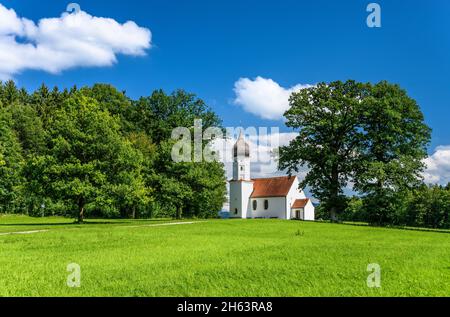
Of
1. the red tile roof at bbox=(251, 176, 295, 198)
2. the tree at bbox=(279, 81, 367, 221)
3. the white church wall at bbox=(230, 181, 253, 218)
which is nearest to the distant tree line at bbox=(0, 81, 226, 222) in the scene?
the white church wall at bbox=(230, 181, 253, 218)

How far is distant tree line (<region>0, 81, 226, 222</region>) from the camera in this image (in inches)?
1416

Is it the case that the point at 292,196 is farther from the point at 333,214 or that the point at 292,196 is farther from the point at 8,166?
the point at 8,166

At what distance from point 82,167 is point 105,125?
Result: 4627 millimetres

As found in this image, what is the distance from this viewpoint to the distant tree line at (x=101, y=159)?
36.0 m

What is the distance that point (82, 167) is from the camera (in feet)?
116

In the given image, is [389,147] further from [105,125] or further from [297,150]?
[105,125]

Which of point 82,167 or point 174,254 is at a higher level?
point 82,167

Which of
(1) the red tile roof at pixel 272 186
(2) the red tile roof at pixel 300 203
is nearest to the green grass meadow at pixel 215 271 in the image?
(2) the red tile roof at pixel 300 203

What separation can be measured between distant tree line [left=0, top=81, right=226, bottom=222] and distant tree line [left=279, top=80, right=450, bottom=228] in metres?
11.9

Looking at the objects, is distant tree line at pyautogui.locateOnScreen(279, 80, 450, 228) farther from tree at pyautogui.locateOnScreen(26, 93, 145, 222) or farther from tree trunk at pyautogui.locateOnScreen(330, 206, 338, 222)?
tree at pyautogui.locateOnScreen(26, 93, 145, 222)

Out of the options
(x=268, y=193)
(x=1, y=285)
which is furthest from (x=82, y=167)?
(x=268, y=193)

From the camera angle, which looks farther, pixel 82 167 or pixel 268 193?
pixel 268 193

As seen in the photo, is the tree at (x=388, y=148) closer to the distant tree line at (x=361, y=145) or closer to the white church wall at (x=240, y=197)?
the distant tree line at (x=361, y=145)

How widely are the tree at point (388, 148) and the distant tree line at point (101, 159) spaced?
17550mm
